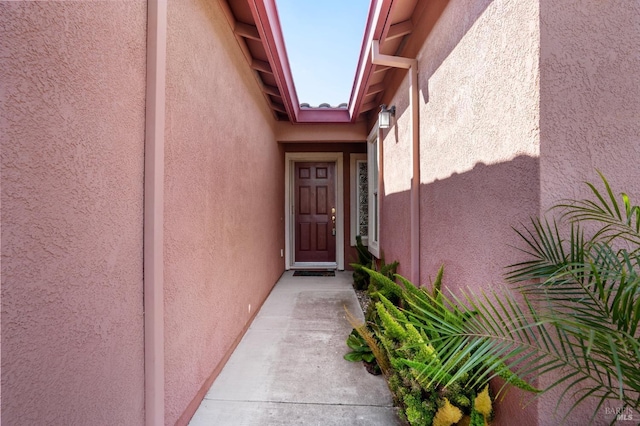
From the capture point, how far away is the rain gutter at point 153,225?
1.14m

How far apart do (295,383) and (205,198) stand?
1337 mm

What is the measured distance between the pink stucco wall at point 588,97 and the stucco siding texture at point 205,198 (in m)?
1.61

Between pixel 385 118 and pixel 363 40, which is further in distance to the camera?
pixel 385 118

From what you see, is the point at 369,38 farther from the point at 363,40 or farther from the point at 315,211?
the point at 315,211

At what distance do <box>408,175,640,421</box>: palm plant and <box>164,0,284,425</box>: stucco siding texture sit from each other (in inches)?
46.9

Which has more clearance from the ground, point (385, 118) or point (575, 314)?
point (385, 118)

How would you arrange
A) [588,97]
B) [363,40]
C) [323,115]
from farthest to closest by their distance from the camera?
1. [323,115]
2. [363,40]
3. [588,97]

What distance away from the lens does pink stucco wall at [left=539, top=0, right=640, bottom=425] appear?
3.38ft

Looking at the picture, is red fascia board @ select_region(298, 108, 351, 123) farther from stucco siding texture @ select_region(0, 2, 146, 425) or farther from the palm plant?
the palm plant

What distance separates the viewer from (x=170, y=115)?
133 cm

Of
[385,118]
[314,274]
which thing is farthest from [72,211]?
[314,274]

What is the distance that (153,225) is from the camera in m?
1.15

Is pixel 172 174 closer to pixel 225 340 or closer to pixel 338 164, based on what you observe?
pixel 225 340

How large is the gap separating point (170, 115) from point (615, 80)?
1861 mm
